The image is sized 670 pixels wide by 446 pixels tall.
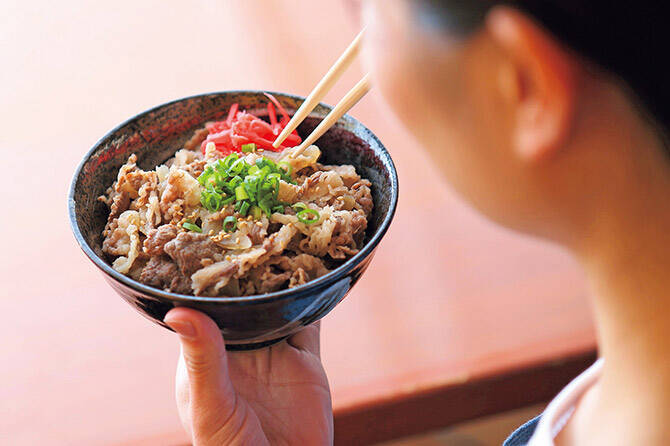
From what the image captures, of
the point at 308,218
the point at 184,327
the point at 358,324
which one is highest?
the point at 308,218

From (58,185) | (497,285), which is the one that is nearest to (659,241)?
(497,285)

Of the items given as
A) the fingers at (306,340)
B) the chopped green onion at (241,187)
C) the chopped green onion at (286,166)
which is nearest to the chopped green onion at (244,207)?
the chopped green onion at (241,187)

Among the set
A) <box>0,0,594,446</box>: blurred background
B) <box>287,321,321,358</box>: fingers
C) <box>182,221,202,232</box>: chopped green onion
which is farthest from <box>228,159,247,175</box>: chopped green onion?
<box>0,0,594,446</box>: blurred background

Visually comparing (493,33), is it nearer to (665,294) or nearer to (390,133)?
(665,294)

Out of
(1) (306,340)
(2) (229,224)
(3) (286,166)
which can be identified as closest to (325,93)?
(3) (286,166)

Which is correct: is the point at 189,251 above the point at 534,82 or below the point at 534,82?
below

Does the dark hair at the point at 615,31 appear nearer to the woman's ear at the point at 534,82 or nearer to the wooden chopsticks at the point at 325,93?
the woman's ear at the point at 534,82

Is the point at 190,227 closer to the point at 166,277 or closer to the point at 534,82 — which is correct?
the point at 166,277
